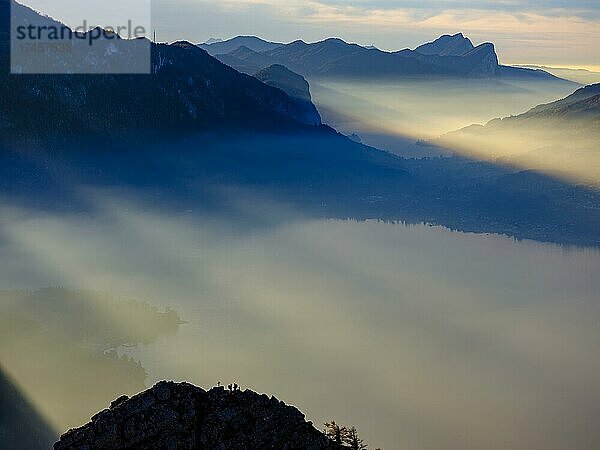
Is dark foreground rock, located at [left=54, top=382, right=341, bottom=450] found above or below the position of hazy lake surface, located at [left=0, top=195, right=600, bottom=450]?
above

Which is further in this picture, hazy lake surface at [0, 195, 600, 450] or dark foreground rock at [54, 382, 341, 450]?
hazy lake surface at [0, 195, 600, 450]

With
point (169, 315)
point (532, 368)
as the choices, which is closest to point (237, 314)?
point (169, 315)

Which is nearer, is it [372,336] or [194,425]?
[194,425]

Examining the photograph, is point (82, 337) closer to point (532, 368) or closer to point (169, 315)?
point (169, 315)

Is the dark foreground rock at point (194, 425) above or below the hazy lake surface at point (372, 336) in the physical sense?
above
